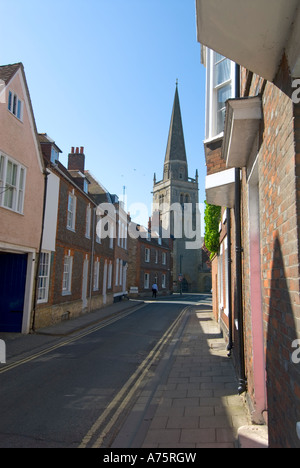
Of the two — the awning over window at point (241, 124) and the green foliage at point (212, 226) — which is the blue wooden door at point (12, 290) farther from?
the awning over window at point (241, 124)

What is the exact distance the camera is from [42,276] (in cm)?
1387

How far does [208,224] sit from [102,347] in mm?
6990

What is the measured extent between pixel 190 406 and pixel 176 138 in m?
74.4

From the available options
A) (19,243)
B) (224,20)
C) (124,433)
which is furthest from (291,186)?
(19,243)

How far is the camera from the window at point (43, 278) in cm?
1367

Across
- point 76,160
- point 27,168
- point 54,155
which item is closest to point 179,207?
point 76,160

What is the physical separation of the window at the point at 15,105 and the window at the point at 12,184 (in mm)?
1825

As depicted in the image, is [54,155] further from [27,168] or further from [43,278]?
[43,278]

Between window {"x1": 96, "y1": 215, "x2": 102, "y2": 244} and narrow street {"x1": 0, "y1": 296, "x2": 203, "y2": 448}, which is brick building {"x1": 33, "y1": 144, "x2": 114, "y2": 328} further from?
narrow street {"x1": 0, "y1": 296, "x2": 203, "y2": 448}

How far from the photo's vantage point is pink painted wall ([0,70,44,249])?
35.8 ft

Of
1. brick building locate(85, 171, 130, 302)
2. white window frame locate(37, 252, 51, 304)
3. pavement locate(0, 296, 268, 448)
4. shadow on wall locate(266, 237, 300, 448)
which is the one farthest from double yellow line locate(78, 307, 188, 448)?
brick building locate(85, 171, 130, 302)

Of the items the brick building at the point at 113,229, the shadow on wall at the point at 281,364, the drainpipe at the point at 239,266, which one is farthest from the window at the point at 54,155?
the shadow on wall at the point at 281,364

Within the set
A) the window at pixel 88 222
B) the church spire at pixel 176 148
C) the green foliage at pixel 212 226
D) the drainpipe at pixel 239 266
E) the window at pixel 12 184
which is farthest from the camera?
the church spire at pixel 176 148

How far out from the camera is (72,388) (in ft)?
20.6
